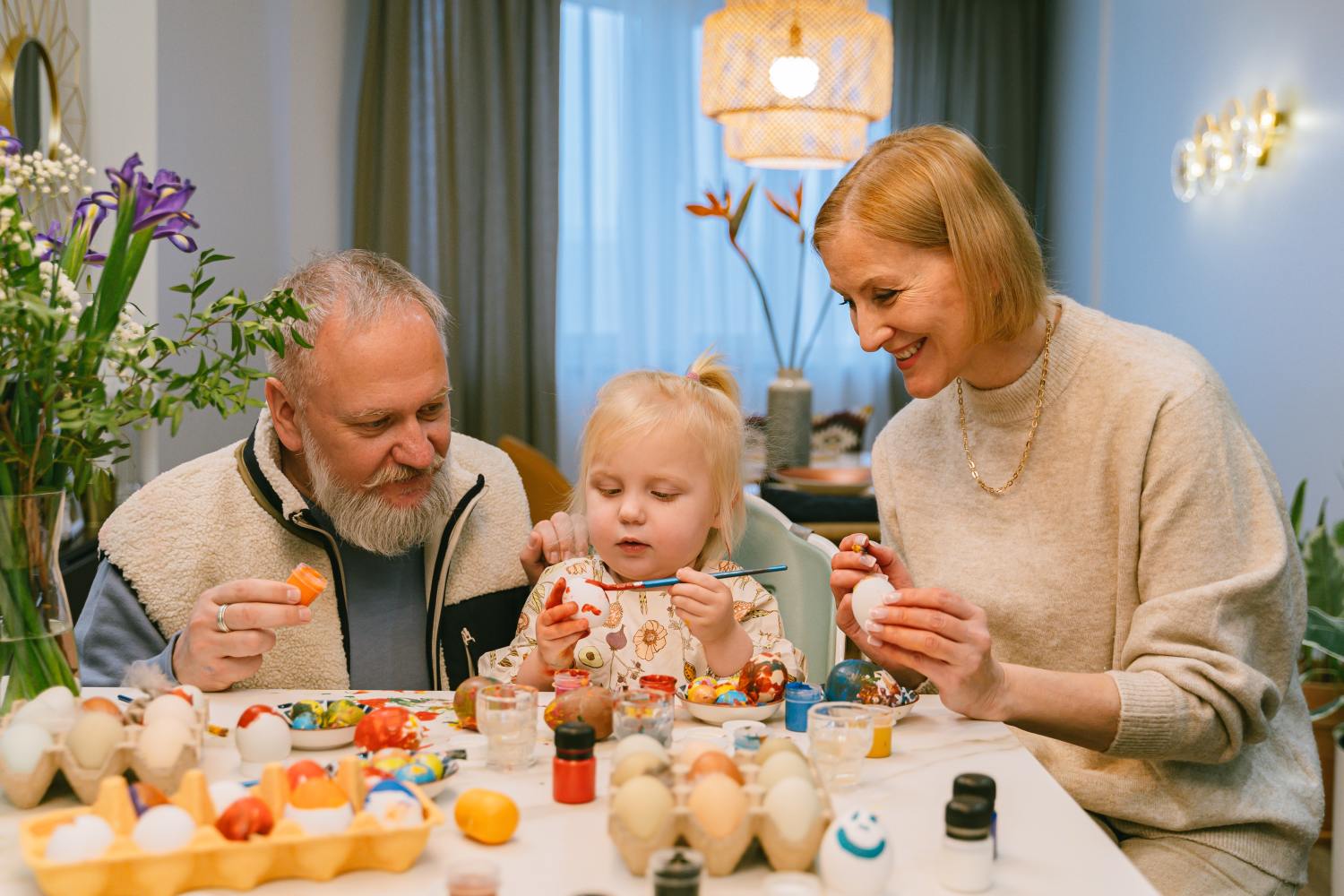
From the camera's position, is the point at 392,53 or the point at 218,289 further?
the point at 392,53

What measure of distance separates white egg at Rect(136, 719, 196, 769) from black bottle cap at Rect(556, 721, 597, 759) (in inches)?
14.7

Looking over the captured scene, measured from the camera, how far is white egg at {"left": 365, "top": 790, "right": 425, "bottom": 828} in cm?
102

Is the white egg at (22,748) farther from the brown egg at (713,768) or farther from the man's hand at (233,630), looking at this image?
the brown egg at (713,768)

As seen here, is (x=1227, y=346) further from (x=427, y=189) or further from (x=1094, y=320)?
(x=427, y=189)

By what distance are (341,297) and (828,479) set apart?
2.30 meters

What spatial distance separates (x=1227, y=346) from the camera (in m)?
4.39

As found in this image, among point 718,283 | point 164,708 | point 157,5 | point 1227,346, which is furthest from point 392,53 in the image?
point 164,708

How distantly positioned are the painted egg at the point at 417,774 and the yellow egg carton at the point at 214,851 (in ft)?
0.33

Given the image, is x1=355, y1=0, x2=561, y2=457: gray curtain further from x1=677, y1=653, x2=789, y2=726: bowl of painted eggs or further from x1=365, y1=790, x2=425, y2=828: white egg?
x1=365, y1=790, x2=425, y2=828: white egg

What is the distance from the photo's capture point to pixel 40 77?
2814 millimetres

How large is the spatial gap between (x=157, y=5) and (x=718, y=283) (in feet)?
11.3

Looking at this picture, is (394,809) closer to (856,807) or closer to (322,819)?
(322,819)

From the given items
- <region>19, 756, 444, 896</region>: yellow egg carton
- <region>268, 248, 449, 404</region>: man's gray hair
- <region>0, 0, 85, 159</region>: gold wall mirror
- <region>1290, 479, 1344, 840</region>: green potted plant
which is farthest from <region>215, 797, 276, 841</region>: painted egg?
<region>1290, 479, 1344, 840</region>: green potted plant

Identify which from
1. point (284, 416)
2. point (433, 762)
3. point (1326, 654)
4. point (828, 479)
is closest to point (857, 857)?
point (433, 762)
